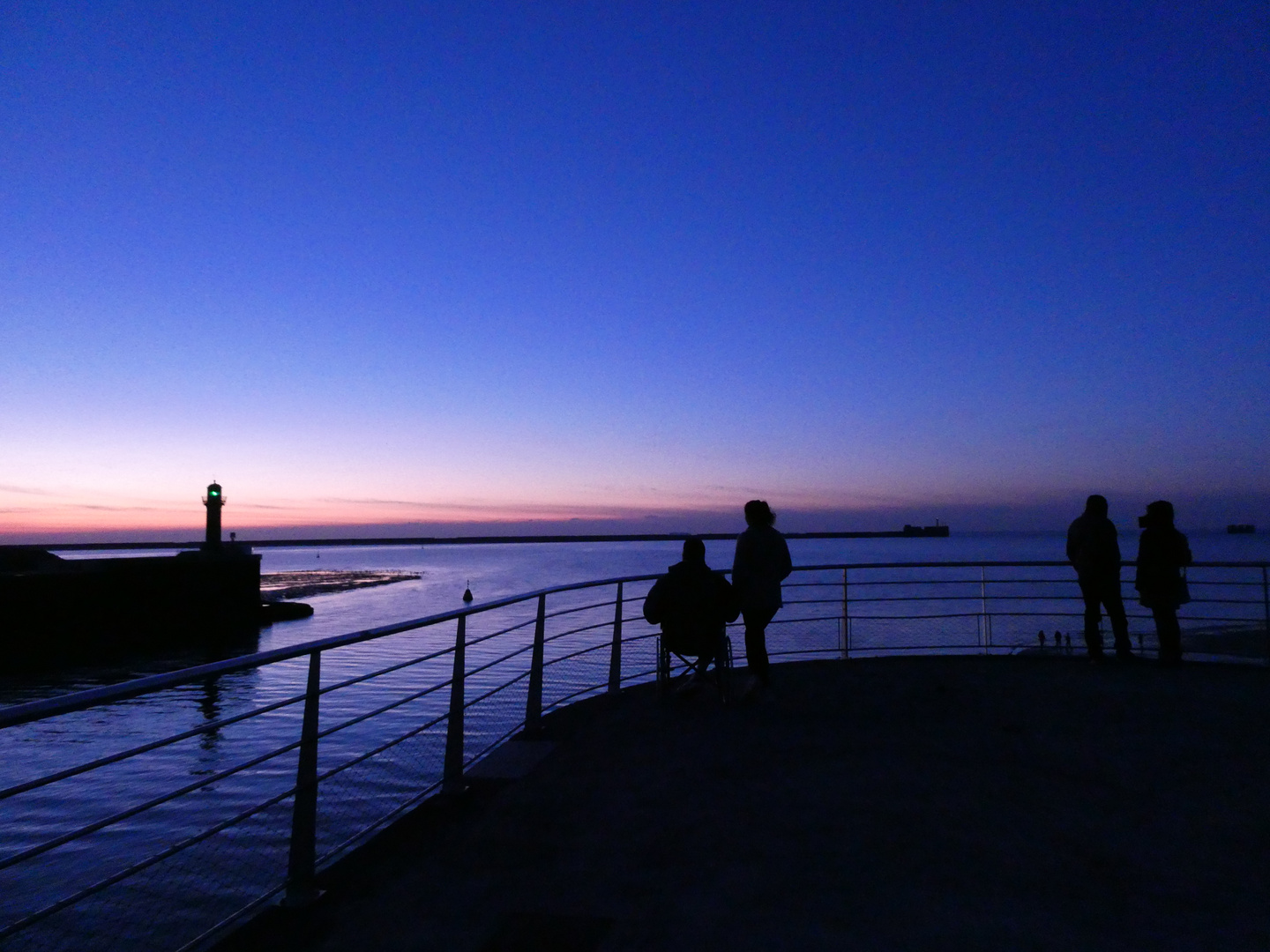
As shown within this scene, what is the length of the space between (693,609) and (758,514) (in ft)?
3.53

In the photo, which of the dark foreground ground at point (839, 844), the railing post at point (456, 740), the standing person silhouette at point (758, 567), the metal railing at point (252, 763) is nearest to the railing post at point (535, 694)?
the metal railing at point (252, 763)

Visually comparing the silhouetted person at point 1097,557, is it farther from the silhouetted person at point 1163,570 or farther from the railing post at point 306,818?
the railing post at point 306,818

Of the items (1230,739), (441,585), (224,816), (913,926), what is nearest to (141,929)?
(224,816)

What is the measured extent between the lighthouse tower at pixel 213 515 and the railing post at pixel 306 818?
36.3 metres

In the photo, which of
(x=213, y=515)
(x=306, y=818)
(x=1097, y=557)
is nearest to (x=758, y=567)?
(x=1097, y=557)

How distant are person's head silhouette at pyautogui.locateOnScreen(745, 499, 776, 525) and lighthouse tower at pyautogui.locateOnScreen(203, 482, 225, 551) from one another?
33974 millimetres

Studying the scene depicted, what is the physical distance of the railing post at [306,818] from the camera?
3.27m

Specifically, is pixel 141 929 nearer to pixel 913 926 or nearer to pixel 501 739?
pixel 501 739

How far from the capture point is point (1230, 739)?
5590 millimetres

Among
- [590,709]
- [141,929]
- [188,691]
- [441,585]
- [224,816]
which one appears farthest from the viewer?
[441,585]

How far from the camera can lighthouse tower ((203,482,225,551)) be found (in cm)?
3619

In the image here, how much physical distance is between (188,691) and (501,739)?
2375cm

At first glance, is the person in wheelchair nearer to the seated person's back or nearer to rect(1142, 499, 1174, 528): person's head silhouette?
the seated person's back

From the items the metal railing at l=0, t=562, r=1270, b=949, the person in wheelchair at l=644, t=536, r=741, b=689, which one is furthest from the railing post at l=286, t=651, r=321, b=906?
the person in wheelchair at l=644, t=536, r=741, b=689
